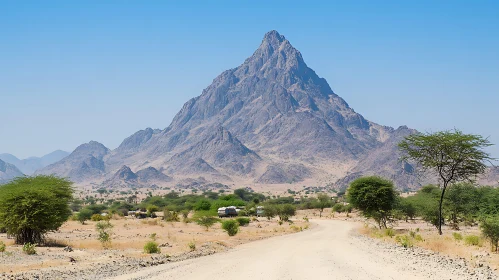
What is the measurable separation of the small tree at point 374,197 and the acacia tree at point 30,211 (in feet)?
94.7

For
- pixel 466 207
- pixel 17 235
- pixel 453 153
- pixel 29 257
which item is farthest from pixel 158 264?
pixel 466 207

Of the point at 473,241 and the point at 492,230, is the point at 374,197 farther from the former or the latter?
the point at 492,230

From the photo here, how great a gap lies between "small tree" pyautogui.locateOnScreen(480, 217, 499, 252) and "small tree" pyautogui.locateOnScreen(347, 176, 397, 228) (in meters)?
22.7

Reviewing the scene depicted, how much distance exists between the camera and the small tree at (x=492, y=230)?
27.0 metres

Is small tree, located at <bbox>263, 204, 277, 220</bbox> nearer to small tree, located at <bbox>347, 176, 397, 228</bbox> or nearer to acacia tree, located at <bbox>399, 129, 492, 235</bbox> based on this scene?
small tree, located at <bbox>347, 176, 397, 228</bbox>

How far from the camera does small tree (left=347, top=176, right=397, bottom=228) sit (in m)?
51.4

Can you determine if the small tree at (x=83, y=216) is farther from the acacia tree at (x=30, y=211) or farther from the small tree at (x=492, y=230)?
the small tree at (x=492, y=230)

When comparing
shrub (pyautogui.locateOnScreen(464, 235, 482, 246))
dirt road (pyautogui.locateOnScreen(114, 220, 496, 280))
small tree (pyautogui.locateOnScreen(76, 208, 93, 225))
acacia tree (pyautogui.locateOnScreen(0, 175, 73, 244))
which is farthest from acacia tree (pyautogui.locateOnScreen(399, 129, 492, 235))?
small tree (pyautogui.locateOnScreen(76, 208, 93, 225))

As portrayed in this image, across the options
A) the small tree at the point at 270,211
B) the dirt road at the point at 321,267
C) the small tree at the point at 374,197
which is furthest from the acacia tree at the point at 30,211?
the small tree at the point at 270,211

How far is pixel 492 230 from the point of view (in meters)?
27.5

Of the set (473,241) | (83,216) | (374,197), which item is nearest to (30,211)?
(473,241)

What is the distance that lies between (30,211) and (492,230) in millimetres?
29256

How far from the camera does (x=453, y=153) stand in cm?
4075

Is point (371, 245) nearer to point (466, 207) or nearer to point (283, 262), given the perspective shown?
point (283, 262)
